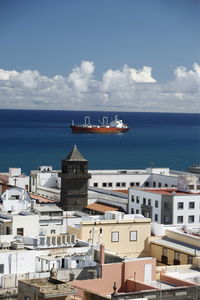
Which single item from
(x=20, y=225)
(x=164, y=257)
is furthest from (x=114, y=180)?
(x=20, y=225)

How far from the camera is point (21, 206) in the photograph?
27.7 meters

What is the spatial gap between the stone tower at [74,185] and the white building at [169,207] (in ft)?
7.70

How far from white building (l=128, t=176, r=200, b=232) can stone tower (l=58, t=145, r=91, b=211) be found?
2.35 metres

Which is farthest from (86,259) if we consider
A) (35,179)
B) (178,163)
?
(178,163)

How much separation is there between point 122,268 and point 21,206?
11.0 meters

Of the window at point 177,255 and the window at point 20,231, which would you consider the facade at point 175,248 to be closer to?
the window at point 177,255

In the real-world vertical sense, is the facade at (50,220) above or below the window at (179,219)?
above

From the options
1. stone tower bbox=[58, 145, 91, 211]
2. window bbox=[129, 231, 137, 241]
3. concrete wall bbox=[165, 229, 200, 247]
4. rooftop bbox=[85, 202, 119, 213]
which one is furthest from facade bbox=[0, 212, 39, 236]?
stone tower bbox=[58, 145, 91, 211]

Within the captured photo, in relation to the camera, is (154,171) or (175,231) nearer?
(175,231)

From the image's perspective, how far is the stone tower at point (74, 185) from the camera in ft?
113

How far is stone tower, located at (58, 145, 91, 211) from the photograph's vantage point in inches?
1362

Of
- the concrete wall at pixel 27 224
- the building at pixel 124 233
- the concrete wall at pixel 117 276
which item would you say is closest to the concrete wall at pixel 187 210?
the building at pixel 124 233

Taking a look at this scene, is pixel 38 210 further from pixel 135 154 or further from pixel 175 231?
pixel 135 154

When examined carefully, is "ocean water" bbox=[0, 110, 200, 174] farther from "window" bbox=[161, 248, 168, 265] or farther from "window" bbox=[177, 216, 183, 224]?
"window" bbox=[161, 248, 168, 265]
